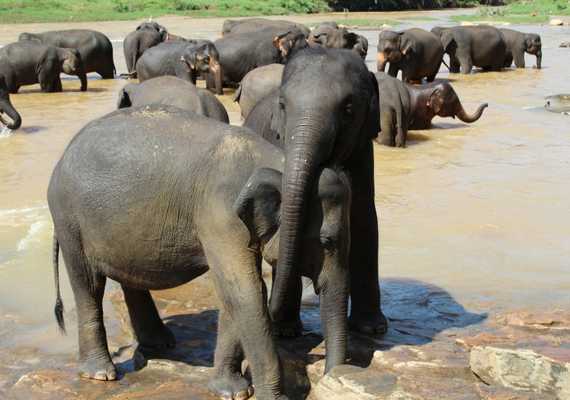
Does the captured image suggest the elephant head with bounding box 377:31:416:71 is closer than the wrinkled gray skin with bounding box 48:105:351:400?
No

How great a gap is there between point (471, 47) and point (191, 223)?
1901 cm

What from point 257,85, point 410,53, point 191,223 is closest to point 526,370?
point 191,223

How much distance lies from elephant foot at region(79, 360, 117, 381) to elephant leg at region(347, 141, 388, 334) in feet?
4.36

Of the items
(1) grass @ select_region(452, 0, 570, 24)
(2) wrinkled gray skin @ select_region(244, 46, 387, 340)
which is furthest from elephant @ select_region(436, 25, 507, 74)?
(1) grass @ select_region(452, 0, 570, 24)

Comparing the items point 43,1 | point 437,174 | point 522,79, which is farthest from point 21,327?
point 43,1

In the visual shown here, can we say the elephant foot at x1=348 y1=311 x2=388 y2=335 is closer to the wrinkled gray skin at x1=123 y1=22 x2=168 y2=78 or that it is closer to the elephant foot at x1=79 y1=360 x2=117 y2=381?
the elephant foot at x1=79 y1=360 x2=117 y2=381

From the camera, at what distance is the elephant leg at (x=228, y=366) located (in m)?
4.12

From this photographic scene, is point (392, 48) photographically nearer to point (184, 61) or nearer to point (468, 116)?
point (184, 61)

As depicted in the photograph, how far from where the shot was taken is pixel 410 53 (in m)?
18.8

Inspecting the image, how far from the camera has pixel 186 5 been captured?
4328 centimetres

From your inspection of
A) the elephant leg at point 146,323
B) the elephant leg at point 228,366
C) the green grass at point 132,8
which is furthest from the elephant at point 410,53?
the green grass at point 132,8

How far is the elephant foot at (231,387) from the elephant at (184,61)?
1248 centimetres

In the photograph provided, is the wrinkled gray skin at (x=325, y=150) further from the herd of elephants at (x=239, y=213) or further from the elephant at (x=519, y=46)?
the elephant at (x=519, y=46)

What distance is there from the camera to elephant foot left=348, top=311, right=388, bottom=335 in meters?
5.01
